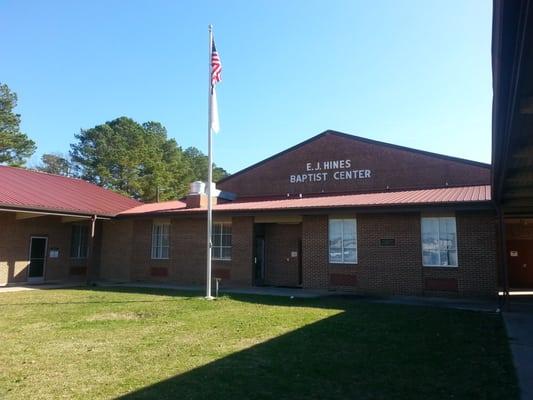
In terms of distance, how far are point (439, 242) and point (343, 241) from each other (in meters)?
3.70

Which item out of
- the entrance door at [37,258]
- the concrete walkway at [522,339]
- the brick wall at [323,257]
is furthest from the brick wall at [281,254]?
the entrance door at [37,258]

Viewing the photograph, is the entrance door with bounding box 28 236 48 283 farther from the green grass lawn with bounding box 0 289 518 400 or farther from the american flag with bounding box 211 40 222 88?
the american flag with bounding box 211 40 222 88

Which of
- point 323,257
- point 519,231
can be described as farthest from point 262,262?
point 519,231

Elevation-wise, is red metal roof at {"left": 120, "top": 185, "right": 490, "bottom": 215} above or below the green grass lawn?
above

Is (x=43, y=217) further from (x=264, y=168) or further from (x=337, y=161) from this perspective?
(x=337, y=161)

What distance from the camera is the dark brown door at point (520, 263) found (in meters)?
21.7

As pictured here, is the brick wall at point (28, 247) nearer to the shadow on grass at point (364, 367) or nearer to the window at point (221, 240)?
the window at point (221, 240)

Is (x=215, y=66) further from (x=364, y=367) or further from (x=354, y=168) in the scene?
(x=364, y=367)

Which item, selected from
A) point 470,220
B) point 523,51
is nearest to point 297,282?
point 470,220

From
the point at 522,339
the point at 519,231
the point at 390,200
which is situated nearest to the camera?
the point at 522,339

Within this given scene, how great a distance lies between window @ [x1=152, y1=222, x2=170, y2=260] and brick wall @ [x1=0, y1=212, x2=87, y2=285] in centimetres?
416

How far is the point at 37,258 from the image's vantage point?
2266 cm

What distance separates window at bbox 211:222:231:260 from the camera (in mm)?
21875

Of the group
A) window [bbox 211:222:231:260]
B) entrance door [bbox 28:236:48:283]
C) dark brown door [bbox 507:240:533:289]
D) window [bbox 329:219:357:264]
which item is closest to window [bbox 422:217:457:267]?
window [bbox 329:219:357:264]
